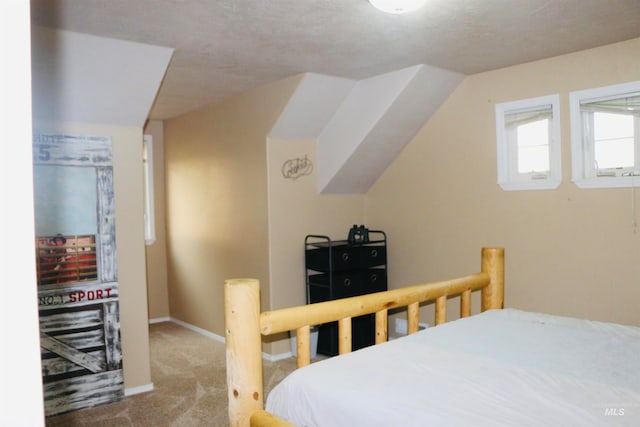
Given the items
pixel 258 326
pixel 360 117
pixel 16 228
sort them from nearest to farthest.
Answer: pixel 16 228 < pixel 258 326 < pixel 360 117

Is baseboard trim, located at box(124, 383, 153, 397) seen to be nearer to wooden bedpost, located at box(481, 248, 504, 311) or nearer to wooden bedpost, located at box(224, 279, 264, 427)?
wooden bedpost, located at box(224, 279, 264, 427)

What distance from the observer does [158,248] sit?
18.2 feet

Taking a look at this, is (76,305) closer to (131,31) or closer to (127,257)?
(127,257)

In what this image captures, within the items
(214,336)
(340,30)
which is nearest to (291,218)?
(214,336)

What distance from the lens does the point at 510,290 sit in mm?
3621

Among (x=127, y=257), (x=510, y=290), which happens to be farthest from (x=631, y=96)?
(x=127, y=257)

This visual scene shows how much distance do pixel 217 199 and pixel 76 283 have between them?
177 centimetres

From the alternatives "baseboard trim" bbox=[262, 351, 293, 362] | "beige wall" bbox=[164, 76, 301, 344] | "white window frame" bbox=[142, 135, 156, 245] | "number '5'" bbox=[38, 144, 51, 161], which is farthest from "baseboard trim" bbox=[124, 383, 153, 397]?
"white window frame" bbox=[142, 135, 156, 245]

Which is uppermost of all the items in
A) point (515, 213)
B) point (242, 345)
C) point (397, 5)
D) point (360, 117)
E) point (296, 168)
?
point (397, 5)

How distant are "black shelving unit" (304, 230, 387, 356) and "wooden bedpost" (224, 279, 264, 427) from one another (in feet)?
7.47

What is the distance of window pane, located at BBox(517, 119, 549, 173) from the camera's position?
3.48 meters

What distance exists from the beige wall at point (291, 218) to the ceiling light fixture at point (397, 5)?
6.54 feet

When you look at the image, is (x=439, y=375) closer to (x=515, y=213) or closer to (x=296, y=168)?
(x=515, y=213)

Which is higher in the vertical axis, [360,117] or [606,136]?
[360,117]
